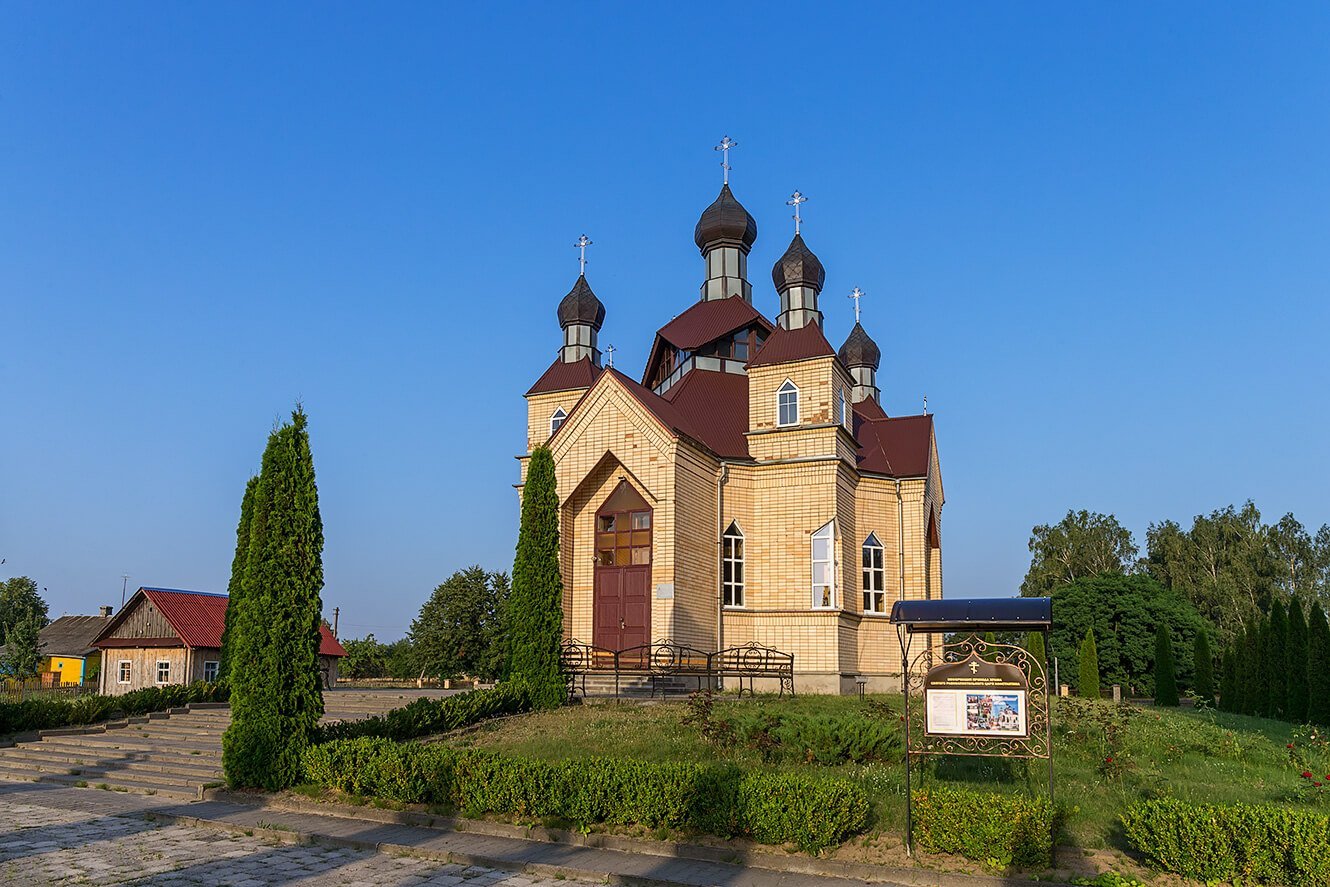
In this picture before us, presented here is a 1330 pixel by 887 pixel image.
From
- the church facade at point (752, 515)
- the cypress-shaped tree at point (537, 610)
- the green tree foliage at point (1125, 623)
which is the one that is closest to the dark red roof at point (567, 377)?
the church facade at point (752, 515)

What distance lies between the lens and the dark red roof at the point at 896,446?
26797mm

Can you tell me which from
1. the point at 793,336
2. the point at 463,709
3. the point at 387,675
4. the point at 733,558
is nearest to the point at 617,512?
the point at 733,558

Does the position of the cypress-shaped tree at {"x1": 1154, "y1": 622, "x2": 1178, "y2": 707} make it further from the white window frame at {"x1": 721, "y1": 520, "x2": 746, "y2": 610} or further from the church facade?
the white window frame at {"x1": 721, "y1": 520, "x2": 746, "y2": 610}

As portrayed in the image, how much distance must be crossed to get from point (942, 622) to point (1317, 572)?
56.4 m

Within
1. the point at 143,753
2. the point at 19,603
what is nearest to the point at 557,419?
the point at 143,753

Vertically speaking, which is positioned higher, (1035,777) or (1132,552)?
(1132,552)

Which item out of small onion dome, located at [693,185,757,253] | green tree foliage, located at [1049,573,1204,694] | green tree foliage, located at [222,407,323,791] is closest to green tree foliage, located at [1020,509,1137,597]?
green tree foliage, located at [1049,573,1204,694]

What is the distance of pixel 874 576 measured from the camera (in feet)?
84.0

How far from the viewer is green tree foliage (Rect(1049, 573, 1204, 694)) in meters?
45.1

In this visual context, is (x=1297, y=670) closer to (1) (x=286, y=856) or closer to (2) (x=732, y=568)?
(2) (x=732, y=568)

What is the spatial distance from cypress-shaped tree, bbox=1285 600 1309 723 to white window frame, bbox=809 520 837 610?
13.5 meters

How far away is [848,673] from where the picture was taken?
76.4 feet

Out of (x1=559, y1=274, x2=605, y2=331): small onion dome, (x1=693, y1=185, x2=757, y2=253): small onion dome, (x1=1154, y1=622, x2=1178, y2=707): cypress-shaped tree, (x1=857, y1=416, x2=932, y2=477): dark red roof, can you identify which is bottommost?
(x1=1154, y1=622, x2=1178, y2=707): cypress-shaped tree

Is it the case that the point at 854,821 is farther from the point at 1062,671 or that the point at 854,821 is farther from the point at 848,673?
the point at 1062,671
